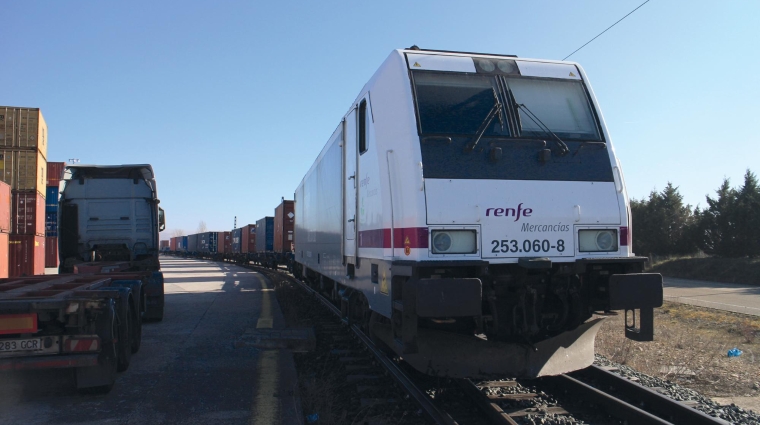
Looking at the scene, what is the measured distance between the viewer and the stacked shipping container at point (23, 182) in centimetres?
1522

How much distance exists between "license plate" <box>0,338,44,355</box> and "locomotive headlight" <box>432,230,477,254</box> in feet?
12.2

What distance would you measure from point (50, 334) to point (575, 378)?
17.5 feet

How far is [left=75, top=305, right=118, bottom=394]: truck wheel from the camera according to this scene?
555cm

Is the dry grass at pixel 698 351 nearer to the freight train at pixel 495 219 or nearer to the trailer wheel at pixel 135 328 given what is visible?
the freight train at pixel 495 219

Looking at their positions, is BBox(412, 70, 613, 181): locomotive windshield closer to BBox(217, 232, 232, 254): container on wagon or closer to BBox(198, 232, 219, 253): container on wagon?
BBox(217, 232, 232, 254): container on wagon

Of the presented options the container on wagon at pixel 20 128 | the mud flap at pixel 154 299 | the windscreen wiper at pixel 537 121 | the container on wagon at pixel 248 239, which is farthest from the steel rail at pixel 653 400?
the container on wagon at pixel 248 239

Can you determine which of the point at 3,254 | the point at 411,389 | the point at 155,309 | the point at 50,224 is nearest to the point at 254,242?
the point at 50,224

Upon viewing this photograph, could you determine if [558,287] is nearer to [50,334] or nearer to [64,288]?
[50,334]

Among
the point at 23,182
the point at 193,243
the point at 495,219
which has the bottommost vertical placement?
the point at 193,243

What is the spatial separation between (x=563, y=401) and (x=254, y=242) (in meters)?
33.9

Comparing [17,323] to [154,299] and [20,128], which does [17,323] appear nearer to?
[154,299]

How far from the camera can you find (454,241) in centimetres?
489

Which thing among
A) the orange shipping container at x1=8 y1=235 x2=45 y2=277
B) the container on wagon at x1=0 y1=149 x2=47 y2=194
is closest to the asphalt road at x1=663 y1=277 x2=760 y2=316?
the orange shipping container at x1=8 y1=235 x2=45 y2=277

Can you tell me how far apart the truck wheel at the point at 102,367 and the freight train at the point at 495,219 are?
2.63 m
